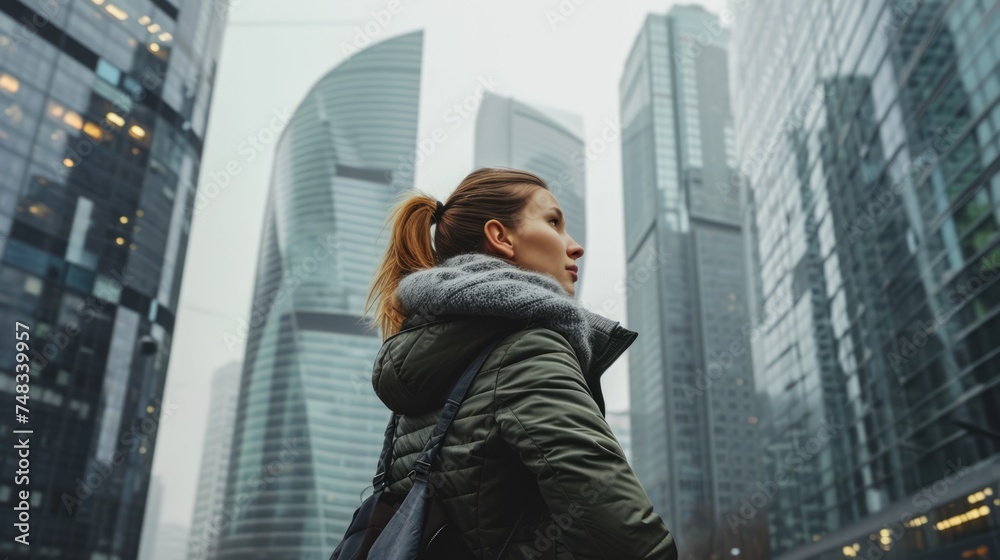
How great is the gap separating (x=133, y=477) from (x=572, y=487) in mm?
40781

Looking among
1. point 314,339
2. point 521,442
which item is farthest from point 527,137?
point 521,442

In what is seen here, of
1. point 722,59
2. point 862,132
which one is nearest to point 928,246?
point 862,132

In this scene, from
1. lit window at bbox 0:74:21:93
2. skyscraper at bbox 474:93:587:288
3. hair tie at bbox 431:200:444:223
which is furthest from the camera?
skyscraper at bbox 474:93:587:288

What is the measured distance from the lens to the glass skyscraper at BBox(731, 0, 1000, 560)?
87.1 feet

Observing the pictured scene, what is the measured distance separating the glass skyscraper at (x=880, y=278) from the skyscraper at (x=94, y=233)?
3309 cm

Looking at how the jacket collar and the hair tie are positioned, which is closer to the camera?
the jacket collar

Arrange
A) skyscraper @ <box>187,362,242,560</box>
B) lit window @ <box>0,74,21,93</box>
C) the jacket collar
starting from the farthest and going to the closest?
skyscraper @ <box>187,362,242,560</box> → lit window @ <box>0,74,21,93</box> → the jacket collar

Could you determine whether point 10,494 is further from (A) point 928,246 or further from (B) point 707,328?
(B) point 707,328

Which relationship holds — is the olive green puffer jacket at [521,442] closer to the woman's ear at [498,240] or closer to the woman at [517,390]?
the woman at [517,390]

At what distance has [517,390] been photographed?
1272 millimetres

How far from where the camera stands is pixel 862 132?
128ft

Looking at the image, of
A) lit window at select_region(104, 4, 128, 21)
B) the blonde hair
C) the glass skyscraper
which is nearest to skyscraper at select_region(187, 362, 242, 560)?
lit window at select_region(104, 4, 128, 21)

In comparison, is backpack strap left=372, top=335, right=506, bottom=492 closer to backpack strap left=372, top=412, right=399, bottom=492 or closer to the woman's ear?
backpack strap left=372, top=412, right=399, bottom=492

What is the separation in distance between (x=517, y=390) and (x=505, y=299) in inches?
7.3
